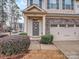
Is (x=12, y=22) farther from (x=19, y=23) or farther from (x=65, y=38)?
(x=65, y=38)

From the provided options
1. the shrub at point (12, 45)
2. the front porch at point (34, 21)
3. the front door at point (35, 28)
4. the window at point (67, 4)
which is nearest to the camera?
the shrub at point (12, 45)

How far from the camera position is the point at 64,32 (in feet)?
70.1

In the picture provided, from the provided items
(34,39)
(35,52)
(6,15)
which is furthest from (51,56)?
(6,15)

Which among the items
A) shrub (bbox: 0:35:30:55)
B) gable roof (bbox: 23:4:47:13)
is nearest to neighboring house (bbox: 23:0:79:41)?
gable roof (bbox: 23:4:47:13)

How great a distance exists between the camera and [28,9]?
20.1 meters

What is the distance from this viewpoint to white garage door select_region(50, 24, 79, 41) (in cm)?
2124

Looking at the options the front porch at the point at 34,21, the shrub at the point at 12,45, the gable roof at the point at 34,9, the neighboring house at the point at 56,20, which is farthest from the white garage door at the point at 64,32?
the shrub at the point at 12,45

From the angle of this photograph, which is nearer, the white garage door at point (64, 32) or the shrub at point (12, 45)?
the shrub at point (12, 45)

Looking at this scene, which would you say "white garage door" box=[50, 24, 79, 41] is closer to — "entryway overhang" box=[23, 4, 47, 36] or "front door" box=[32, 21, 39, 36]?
"entryway overhang" box=[23, 4, 47, 36]

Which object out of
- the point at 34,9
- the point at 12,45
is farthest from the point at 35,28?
the point at 12,45

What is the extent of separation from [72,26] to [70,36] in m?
1.50

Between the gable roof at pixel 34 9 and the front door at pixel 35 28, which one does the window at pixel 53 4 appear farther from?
the front door at pixel 35 28

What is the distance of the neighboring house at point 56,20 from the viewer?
21000 mm

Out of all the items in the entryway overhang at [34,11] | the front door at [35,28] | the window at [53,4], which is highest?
the window at [53,4]
